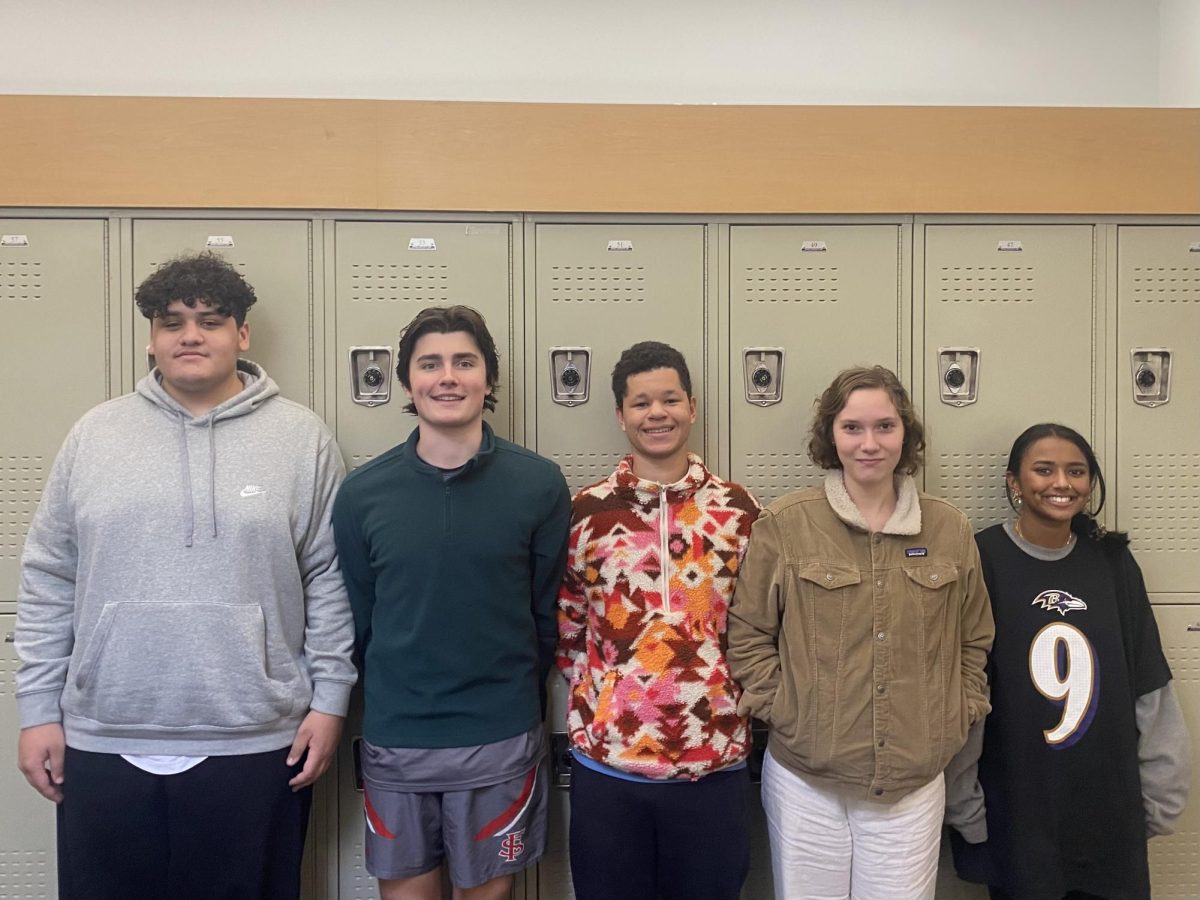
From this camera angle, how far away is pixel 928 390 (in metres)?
2.23

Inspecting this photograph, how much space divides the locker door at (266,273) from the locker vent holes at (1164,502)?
257cm

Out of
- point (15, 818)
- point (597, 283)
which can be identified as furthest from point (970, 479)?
point (15, 818)

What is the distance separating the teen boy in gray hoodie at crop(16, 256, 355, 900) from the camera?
1698 millimetres

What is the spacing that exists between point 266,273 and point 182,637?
42.4 inches

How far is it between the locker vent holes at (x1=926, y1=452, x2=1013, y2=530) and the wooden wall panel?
2.53 ft

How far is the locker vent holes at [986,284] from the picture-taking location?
223cm

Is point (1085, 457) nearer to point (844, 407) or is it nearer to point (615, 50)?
point (844, 407)

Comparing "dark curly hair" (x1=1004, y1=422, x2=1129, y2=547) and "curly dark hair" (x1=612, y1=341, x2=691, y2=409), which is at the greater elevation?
"curly dark hair" (x1=612, y1=341, x2=691, y2=409)

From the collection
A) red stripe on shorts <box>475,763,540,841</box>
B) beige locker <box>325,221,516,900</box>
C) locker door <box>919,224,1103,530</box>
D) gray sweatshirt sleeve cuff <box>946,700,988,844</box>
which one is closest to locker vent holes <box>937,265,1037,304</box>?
locker door <box>919,224,1103,530</box>

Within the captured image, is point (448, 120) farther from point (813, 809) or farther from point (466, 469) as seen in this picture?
point (813, 809)

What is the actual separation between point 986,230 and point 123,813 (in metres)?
2.87

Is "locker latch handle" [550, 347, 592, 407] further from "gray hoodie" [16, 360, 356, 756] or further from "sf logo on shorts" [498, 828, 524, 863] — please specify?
"sf logo on shorts" [498, 828, 524, 863]

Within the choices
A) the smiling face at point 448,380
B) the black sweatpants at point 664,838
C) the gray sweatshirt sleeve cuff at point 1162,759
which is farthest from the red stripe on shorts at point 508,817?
the gray sweatshirt sleeve cuff at point 1162,759

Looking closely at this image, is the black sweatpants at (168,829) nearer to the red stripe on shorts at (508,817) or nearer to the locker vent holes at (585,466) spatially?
the red stripe on shorts at (508,817)
